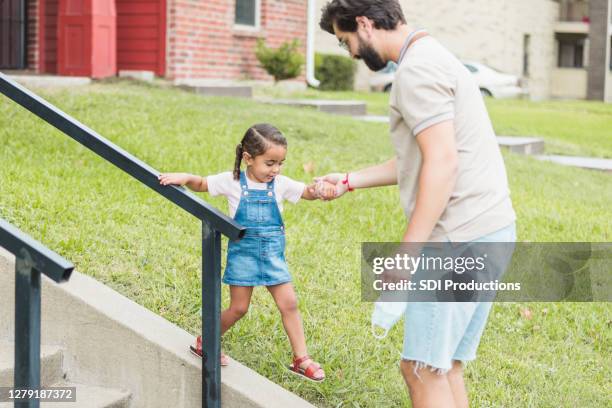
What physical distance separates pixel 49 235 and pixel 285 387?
5.93ft

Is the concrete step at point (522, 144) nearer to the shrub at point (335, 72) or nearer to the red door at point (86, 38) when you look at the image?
the red door at point (86, 38)

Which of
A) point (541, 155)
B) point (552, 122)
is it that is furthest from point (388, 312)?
point (552, 122)

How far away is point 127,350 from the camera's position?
13.6 feet

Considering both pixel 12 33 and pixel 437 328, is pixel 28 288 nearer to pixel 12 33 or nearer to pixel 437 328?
pixel 437 328

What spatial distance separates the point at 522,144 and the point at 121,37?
6.88 m

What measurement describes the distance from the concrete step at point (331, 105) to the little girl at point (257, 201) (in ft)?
32.6

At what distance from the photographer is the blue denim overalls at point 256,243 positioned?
12.6 ft

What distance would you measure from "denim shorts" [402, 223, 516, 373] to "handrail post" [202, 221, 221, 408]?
0.91m

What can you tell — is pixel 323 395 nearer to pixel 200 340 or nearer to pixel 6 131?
pixel 200 340

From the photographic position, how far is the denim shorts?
309cm

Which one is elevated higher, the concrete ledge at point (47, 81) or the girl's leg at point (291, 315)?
the concrete ledge at point (47, 81)

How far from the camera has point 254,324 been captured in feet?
15.4

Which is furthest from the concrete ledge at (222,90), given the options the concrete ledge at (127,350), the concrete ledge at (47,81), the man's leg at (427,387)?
the man's leg at (427,387)

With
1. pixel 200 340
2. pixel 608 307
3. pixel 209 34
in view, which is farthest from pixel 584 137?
pixel 200 340
